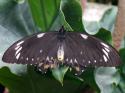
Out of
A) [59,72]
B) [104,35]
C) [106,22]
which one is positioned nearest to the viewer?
[59,72]

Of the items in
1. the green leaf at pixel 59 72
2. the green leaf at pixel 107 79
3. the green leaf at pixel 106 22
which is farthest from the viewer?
the green leaf at pixel 106 22

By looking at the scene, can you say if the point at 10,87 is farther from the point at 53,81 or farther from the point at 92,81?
the point at 92,81

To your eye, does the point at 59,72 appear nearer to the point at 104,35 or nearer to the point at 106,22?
the point at 104,35

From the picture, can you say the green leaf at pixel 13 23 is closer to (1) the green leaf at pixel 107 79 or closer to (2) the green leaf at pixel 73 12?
(2) the green leaf at pixel 73 12

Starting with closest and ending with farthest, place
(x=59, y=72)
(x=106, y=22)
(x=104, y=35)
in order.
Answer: (x=59, y=72) < (x=104, y=35) < (x=106, y=22)

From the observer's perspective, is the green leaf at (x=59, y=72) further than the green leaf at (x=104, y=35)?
No

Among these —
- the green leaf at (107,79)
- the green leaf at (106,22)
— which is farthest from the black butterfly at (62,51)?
the green leaf at (106,22)

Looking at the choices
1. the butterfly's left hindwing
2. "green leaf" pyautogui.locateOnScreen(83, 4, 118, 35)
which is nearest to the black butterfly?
the butterfly's left hindwing

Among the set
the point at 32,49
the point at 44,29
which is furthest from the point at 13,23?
the point at 32,49
